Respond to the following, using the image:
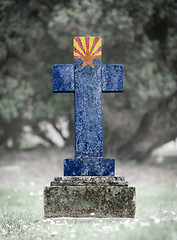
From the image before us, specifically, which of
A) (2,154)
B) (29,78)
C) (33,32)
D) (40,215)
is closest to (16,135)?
(2,154)

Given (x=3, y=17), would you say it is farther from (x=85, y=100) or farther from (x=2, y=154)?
(x=85, y=100)

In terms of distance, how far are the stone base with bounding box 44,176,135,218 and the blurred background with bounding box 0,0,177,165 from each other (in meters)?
6.18

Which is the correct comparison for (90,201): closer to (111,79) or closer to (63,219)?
(63,219)

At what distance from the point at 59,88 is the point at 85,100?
Result: 1.45 feet

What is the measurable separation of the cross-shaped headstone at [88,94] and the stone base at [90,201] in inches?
14.1

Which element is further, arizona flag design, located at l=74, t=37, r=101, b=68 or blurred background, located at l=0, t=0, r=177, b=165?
blurred background, located at l=0, t=0, r=177, b=165

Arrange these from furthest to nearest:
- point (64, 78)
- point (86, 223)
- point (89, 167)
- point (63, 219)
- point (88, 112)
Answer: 1. point (64, 78)
2. point (88, 112)
3. point (89, 167)
4. point (63, 219)
5. point (86, 223)

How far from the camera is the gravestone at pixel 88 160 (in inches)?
187

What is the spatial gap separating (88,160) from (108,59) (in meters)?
6.54

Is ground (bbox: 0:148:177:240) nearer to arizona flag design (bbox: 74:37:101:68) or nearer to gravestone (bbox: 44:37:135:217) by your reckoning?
gravestone (bbox: 44:37:135:217)

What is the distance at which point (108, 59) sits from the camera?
36.5 feet

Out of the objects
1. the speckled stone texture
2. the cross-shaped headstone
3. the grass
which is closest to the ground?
the grass

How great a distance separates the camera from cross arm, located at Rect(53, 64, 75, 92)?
17.3 feet

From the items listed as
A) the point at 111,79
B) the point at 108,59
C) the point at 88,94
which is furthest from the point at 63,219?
the point at 108,59
